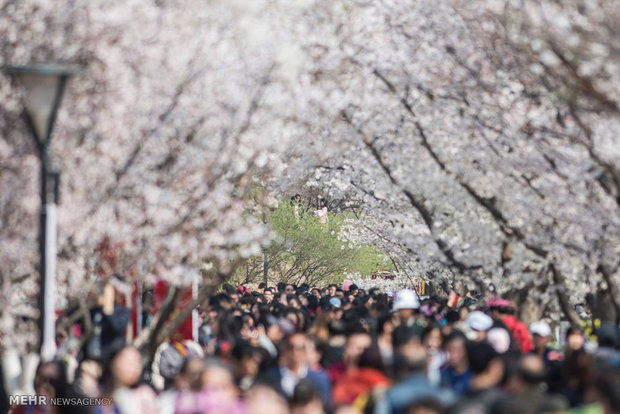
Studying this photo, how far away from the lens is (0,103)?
39.4 ft

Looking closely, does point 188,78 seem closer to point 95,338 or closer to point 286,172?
point 95,338

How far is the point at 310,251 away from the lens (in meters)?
44.4

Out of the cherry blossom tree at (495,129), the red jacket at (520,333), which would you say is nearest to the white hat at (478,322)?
the red jacket at (520,333)

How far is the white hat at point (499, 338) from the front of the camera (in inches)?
464

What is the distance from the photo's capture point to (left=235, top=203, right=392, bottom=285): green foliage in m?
43.8

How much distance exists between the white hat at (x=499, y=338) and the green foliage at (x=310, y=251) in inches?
1201

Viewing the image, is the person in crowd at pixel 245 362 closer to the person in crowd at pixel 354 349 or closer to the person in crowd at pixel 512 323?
the person in crowd at pixel 354 349

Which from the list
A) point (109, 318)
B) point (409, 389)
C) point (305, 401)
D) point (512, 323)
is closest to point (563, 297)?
point (512, 323)

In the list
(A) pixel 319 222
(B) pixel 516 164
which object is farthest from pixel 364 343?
(A) pixel 319 222

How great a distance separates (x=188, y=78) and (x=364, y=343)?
528 centimetres

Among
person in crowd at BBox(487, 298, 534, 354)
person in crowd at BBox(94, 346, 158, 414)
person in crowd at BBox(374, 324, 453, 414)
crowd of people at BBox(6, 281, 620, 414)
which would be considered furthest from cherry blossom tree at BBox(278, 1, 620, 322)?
person in crowd at BBox(94, 346, 158, 414)

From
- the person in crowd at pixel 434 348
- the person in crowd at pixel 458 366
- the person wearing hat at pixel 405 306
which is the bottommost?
the person wearing hat at pixel 405 306

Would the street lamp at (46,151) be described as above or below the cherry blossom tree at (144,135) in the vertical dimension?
above

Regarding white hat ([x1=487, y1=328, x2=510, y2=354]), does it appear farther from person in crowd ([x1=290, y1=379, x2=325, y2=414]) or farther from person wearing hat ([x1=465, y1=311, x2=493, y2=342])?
person in crowd ([x1=290, y1=379, x2=325, y2=414])
